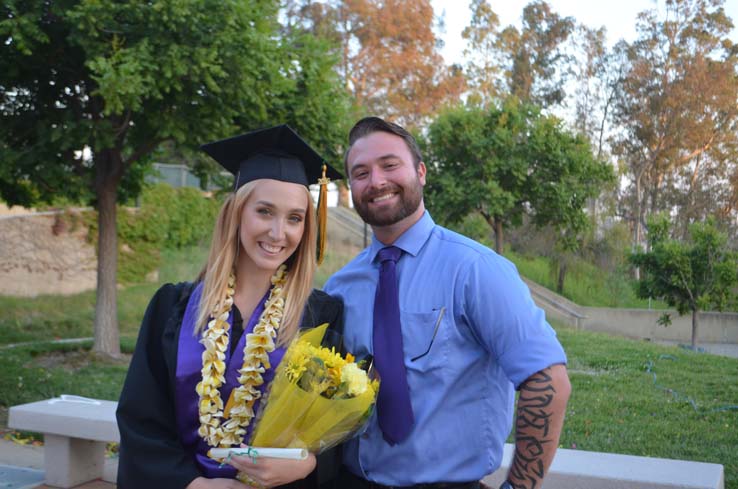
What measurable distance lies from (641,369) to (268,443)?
845 centimetres

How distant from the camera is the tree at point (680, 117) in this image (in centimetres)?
2953

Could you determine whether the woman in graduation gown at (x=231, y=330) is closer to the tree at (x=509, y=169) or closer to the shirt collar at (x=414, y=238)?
the shirt collar at (x=414, y=238)

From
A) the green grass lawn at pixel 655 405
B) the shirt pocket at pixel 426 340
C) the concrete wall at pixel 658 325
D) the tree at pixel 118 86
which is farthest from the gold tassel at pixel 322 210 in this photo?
A: the concrete wall at pixel 658 325

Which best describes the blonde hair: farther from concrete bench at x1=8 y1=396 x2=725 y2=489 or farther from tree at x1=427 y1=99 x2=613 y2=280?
tree at x1=427 y1=99 x2=613 y2=280

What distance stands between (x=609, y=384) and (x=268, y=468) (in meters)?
7.13

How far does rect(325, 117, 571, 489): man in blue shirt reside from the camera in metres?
2.06

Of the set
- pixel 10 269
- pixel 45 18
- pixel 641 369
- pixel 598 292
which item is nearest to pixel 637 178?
pixel 598 292

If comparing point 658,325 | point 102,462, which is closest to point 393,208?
point 102,462

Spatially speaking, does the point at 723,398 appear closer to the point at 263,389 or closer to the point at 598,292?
the point at 263,389

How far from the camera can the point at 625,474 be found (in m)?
3.04

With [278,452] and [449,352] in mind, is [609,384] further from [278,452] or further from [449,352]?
[278,452]

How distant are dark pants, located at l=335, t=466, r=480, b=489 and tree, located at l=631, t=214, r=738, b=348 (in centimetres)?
1372

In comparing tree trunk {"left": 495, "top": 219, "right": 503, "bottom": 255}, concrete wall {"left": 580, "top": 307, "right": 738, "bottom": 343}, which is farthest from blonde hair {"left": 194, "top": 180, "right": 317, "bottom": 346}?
concrete wall {"left": 580, "top": 307, "right": 738, "bottom": 343}

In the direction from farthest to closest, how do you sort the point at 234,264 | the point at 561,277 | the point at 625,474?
the point at 561,277 < the point at 625,474 < the point at 234,264
